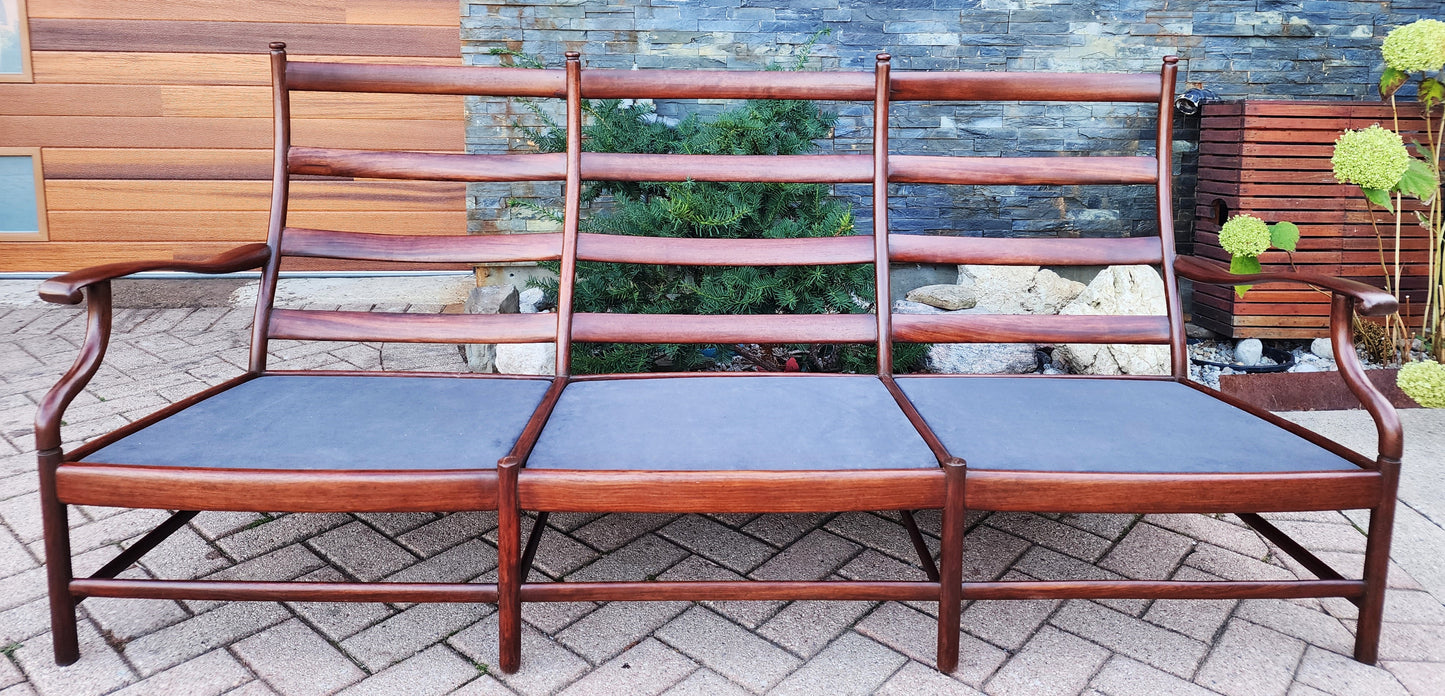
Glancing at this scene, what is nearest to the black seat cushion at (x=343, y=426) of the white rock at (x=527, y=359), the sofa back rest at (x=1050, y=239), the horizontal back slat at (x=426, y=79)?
the horizontal back slat at (x=426, y=79)

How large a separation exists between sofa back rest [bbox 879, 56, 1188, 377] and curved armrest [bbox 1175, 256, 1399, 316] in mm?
78

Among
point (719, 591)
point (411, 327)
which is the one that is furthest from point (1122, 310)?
point (411, 327)

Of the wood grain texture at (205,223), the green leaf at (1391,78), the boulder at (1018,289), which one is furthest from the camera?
the wood grain texture at (205,223)

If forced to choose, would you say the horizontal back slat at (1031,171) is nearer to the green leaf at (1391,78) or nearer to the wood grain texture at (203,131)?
the green leaf at (1391,78)

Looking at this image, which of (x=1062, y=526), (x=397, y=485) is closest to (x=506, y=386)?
(x=397, y=485)

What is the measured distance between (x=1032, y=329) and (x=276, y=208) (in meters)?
1.64

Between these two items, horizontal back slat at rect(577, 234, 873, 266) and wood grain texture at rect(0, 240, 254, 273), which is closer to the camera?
horizontal back slat at rect(577, 234, 873, 266)

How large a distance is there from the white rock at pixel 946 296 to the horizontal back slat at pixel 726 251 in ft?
5.10

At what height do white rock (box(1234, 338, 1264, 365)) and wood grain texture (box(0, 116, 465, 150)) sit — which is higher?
wood grain texture (box(0, 116, 465, 150))

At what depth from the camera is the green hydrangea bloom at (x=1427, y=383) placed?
95.2 inches

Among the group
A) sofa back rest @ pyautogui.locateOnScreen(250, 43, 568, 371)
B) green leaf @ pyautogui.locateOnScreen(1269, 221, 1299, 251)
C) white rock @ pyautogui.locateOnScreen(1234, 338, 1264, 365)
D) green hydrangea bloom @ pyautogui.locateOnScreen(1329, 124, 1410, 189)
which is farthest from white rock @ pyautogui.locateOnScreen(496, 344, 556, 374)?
white rock @ pyautogui.locateOnScreen(1234, 338, 1264, 365)

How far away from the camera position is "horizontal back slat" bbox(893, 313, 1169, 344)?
2.03 meters

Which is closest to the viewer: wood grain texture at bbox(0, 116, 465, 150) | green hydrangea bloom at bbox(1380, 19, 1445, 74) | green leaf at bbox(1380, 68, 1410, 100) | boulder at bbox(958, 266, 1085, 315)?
green hydrangea bloom at bbox(1380, 19, 1445, 74)

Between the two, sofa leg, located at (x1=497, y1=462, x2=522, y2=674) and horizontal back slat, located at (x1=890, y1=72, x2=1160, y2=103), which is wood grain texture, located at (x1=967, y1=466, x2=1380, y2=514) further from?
horizontal back slat, located at (x1=890, y1=72, x2=1160, y2=103)
